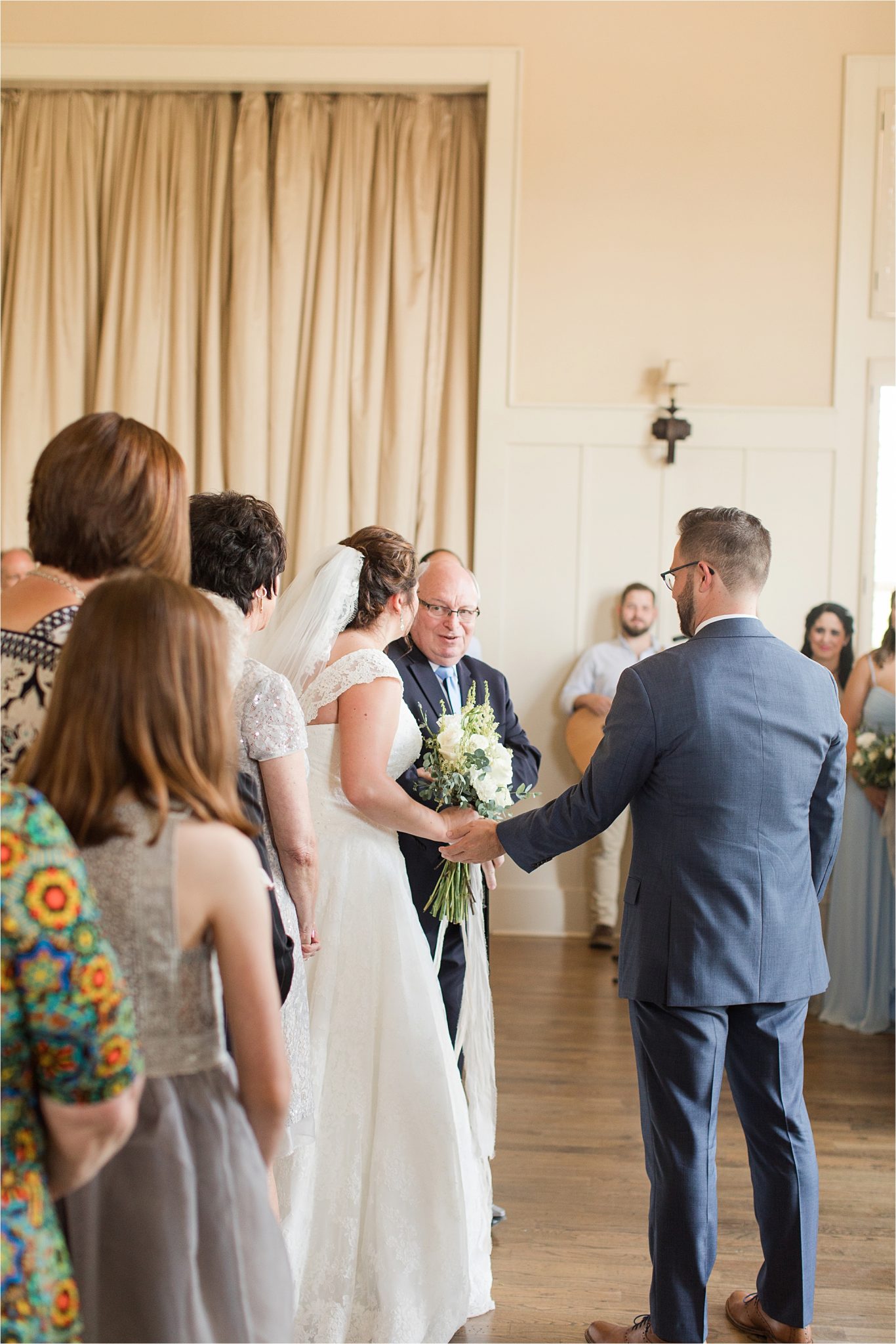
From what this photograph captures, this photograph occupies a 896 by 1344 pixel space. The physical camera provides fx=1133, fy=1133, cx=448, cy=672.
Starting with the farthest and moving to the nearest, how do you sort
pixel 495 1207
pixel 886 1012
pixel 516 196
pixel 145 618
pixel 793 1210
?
1. pixel 516 196
2. pixel 886 1012
3. pixel 495 1207
4. pixel 793 1210
5. pixel 145 618

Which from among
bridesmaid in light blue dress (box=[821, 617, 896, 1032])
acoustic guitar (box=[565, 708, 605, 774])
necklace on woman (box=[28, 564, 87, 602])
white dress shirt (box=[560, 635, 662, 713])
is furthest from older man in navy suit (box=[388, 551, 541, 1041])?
white dress shirt (box=[560, 635, 662, 713])

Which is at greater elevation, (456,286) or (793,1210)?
(456,286)

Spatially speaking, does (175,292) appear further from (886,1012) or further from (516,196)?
(886,1012)

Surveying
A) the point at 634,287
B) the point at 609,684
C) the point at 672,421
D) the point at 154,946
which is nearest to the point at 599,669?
the point at 609,684

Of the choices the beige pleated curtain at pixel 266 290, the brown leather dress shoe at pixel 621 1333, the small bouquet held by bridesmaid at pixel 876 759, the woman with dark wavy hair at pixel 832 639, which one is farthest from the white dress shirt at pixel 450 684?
the beige pleated curtain at pixel 266 290

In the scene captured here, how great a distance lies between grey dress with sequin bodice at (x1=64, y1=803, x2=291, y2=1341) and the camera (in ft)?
4.27

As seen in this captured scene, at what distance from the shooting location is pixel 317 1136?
258 centimetres

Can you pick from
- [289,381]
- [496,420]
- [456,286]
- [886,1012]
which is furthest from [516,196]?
[886,1012]

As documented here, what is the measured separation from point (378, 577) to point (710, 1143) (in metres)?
1.48

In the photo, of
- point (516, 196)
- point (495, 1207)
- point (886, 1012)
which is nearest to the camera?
point (495, 1207)

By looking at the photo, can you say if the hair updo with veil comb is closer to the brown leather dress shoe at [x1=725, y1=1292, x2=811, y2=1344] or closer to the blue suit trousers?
the blue suit trousers

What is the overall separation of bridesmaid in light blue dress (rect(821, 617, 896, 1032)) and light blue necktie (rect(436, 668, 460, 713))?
94.0 inches

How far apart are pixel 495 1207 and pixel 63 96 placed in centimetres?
659

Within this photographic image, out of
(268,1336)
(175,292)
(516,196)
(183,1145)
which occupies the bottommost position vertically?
(268,1336)
